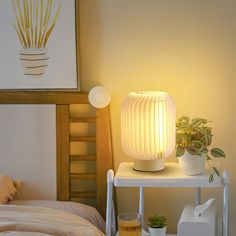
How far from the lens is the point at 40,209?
2.37 meters

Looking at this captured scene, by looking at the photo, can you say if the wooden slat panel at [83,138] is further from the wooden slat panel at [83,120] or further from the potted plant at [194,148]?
the potted plant at [194,148]

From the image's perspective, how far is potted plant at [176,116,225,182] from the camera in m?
2.33

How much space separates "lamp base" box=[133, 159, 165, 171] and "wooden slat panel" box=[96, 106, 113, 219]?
0.27 metres

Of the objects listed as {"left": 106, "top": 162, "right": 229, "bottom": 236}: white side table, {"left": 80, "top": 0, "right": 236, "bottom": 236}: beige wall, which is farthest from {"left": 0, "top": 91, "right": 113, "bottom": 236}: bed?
{"left": 106, "top": 162, "right": 229, "bottom": 236}: white side table

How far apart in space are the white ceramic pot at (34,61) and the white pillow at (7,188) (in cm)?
52

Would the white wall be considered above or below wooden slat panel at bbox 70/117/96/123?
below

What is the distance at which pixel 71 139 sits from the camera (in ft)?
8.80

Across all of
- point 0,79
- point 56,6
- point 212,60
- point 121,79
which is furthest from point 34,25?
point 212,60

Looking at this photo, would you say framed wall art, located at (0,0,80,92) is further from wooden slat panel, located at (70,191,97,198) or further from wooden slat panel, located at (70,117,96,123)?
wooden slat panel, located at (70,191,97,198)

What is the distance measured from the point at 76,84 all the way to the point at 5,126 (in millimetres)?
408

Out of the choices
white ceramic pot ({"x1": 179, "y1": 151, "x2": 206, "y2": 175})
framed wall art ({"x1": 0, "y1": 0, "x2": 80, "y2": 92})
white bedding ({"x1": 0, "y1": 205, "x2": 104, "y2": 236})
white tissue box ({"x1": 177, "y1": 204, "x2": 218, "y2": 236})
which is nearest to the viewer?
white bedding ({"x1": 0, "y1": 205, "x2": 104, "y2": 236})

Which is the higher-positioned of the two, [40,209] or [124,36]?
[124,36]

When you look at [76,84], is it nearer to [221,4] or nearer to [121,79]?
[121,79]

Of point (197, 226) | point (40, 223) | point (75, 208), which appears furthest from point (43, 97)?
point (197, 226)
